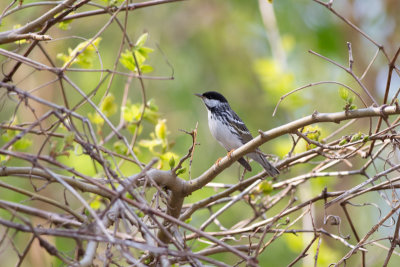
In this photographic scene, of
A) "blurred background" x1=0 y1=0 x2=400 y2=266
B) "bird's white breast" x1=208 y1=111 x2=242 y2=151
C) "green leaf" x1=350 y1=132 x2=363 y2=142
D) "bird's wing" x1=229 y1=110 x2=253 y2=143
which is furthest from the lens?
"blurred background" x1=0 y1=0 x2=400 y2=266

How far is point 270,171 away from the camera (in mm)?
4188

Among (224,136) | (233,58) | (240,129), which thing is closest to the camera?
(224,136)

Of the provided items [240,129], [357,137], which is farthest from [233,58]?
[357,137]

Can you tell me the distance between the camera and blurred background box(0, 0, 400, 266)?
8188 millimetres

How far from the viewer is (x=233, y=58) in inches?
418

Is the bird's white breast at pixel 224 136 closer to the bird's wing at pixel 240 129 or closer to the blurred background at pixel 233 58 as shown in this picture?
the bird's wing at pixel 240 129

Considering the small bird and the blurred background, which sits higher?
the blurred background

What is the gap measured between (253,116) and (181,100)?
5.51ft

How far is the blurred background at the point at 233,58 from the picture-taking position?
26.9ft

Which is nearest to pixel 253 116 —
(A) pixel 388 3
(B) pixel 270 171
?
(A) pixel 388 3

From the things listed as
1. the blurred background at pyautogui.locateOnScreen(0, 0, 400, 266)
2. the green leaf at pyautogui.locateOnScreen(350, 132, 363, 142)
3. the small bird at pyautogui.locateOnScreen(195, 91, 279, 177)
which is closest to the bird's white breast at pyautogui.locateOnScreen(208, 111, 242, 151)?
the small bird at pyautogui.locateOnScreen(195, 91, 279, 177)

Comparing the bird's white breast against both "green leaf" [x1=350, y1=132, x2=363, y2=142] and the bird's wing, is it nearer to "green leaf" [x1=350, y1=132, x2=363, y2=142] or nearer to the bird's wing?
the bird's wing

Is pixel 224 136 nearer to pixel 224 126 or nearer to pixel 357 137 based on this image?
pixel 224 126

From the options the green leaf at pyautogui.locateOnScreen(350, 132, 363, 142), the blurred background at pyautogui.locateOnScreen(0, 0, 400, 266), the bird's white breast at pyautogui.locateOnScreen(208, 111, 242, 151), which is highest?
the blurred background at pyautogui.locateOnScreen(0, 0, 400, 266)
